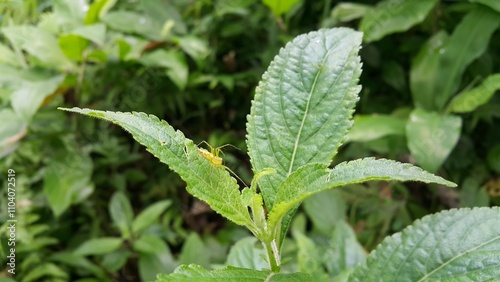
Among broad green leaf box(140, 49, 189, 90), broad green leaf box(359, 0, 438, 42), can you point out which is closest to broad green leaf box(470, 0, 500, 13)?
broad green leaf box(359, 0, 438, 42)

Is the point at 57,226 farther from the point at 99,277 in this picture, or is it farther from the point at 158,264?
the point at 158,264

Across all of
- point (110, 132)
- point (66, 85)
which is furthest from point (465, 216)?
point (110, 132)

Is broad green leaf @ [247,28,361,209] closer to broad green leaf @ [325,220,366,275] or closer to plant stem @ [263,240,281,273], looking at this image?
plant stem @ [263,240,281,273]

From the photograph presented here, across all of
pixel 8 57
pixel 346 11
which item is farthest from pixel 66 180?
pixel 346 11

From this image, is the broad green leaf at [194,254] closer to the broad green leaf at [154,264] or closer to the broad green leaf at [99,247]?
the broad green leaf at [154,264]

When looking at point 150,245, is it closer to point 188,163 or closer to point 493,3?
point 188,163

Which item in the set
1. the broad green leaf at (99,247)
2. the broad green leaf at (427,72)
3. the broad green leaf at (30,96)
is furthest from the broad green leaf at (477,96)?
the broad green leaf at (30,96)
